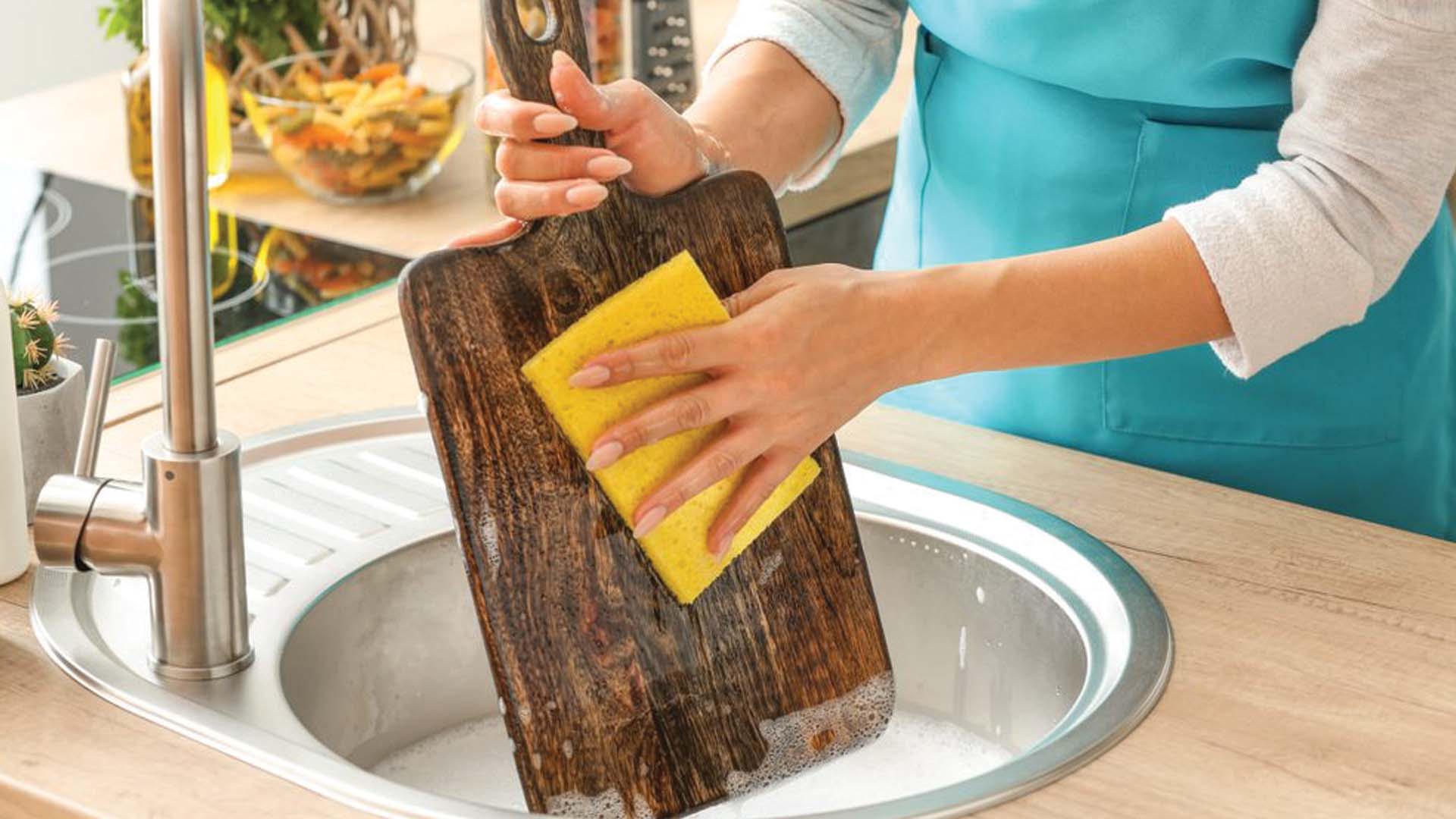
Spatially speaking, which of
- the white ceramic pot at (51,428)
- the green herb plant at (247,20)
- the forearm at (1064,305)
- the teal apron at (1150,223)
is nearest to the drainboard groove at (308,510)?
the white ceramic pot at (51,428)

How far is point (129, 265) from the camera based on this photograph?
159 cm

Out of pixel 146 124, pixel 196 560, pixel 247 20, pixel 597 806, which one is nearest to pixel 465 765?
pixel 597 806

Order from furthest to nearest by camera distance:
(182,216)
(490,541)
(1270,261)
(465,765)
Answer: (465,765)
(1270,261)
(490,541)
(182,216)

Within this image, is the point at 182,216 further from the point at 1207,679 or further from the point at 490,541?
the point at 1207,679

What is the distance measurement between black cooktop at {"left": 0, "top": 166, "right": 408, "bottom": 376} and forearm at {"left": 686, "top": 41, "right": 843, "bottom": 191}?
14.1 inches

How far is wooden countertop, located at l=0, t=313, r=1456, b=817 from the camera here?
80 centimetres

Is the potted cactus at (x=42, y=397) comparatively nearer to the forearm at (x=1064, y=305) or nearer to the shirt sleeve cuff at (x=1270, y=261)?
the forearm at (x=1064, y=305)

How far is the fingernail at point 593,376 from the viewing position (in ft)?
2.96

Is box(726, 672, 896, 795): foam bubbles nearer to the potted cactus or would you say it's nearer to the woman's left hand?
the woman's left hand

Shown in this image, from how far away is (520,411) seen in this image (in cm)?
92

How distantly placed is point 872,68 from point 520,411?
0.53m

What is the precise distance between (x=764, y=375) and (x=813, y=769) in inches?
9.5

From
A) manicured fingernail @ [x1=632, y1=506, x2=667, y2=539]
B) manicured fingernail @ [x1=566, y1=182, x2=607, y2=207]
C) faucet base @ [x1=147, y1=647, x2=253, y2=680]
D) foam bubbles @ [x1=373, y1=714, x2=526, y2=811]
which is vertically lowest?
foam bubbles @ [x1=373, y1=714, x2=526, y2=811]

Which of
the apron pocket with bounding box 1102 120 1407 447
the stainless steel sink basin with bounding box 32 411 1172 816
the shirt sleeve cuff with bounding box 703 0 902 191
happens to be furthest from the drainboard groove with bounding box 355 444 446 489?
the apron pocket with bounding box 1102 120 1407 447
